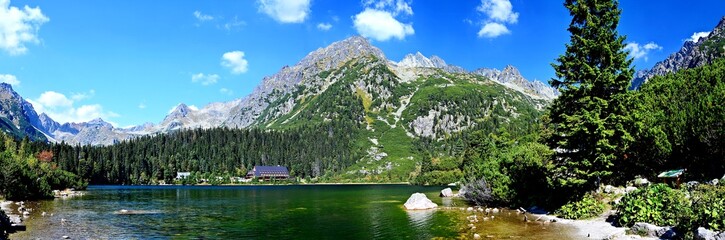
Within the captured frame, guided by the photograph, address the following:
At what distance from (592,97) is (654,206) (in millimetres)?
17375

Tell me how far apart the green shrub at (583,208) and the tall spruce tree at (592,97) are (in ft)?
6.40

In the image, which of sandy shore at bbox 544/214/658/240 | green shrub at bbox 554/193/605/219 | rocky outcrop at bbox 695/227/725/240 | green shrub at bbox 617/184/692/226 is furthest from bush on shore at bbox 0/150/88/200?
rocky outcrop at bbox 695/227/725/240

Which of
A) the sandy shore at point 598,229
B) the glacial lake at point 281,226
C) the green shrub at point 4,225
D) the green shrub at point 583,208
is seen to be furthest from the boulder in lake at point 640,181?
the green shrub at point 4,225

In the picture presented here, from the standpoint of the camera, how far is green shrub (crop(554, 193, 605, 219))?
50.7 meters

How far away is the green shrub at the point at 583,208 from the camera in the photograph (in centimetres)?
5072

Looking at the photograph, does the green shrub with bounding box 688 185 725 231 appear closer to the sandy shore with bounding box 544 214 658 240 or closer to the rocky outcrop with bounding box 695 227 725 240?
the rocky outcrop with bounding box 695 227 725 240

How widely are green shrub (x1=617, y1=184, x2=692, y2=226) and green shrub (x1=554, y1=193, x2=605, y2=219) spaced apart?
7.33 meters

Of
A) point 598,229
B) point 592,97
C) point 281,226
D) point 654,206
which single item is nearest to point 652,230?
point 654,206

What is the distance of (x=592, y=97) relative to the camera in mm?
53531

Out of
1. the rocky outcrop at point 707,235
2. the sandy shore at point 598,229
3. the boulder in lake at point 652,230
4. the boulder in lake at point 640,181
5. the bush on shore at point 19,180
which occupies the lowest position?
the sandy shore at point 598,229

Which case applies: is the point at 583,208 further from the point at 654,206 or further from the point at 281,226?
the point at 281,226

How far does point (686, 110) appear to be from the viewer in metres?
58.0

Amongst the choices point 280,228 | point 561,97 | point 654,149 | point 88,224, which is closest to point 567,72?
point 561,97

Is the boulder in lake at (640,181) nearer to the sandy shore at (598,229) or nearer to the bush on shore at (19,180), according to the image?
the sandy shore at (598,229)
